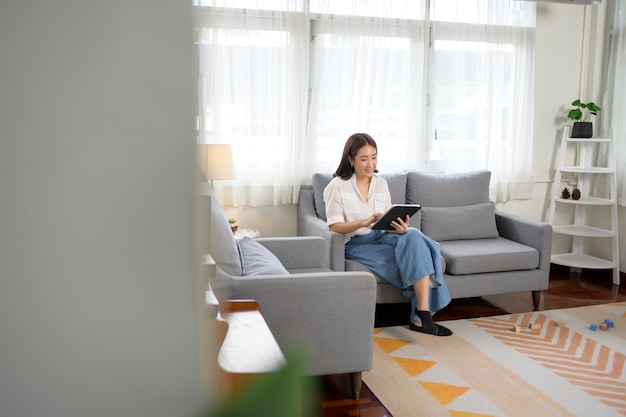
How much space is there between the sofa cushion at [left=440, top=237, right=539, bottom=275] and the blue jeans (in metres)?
0.25

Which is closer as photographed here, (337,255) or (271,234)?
(337,255)


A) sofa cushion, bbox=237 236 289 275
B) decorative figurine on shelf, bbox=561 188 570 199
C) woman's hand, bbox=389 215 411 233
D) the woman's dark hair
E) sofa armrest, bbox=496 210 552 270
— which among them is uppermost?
the woman's dark hair

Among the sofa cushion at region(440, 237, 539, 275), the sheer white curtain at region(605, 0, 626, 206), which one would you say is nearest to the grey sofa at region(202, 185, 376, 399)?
the sofa cushion at region(440, 237, 539, 275)

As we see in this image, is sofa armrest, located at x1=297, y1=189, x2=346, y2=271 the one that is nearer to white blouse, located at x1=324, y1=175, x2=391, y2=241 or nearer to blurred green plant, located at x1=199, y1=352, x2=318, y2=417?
white blouse, located at x1=324, y1=175, x2=391, y2=241

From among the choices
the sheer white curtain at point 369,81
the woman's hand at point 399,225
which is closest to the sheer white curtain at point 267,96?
the sheer white curtain at point 369,81

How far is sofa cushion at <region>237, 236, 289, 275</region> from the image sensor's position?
260 centimetres

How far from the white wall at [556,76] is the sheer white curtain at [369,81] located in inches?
41.1

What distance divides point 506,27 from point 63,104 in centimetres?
500

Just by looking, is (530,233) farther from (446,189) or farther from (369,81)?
(369,81)

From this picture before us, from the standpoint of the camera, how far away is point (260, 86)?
4.23m

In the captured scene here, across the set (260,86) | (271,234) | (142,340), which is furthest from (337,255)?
(142,340)

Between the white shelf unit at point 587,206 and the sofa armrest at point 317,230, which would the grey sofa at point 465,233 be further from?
the white shelf unit at point 587,206

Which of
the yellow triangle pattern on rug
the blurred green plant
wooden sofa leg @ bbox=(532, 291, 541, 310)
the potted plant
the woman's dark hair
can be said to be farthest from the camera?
the potted plant

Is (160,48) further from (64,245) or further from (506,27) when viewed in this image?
(506,27)
